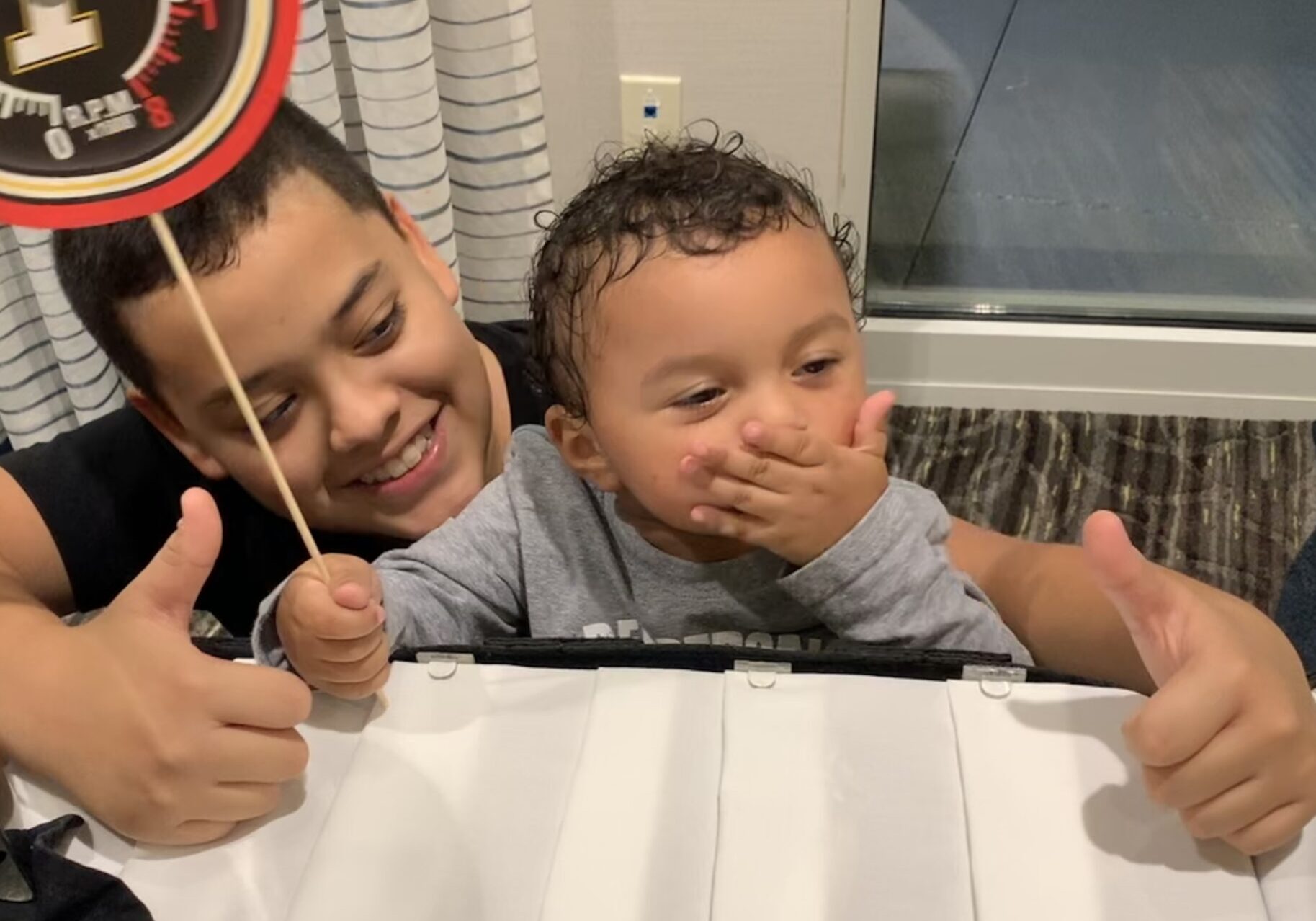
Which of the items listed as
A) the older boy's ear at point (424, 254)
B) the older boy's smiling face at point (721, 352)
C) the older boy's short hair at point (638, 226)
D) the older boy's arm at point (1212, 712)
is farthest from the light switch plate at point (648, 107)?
the older boy's arm at point (1212, 712)

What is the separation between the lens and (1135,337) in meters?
1.78

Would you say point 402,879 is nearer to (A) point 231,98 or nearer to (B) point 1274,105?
(A) point 231,98

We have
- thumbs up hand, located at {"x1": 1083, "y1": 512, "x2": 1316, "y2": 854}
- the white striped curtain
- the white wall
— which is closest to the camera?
thumbs up hand, located at {"x1": 1083, "y1": 512, "x2": 1316, "y2": 854}

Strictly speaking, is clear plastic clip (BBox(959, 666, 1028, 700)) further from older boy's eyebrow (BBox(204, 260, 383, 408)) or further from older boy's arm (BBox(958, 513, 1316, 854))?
older boy's eyebrow (BBox(204, 260, 383, 408))

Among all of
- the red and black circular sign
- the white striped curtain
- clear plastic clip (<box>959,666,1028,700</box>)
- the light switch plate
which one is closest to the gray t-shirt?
clear plastic clip (<box>959,666,1028,700</box>)

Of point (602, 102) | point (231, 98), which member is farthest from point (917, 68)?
point (231, 98)

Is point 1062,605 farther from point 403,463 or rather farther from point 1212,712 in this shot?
point 403,463

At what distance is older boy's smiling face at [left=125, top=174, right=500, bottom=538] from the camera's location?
2.58ft

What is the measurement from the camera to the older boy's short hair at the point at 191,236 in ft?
2.54

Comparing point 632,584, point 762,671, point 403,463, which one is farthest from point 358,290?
point 762,671

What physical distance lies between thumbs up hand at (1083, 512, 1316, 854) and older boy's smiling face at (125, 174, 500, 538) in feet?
1.70

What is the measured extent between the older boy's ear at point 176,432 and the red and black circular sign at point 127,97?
389mm

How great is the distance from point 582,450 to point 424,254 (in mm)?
293

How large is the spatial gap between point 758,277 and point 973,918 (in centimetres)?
37
